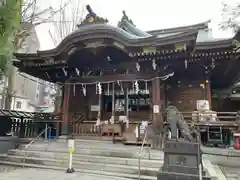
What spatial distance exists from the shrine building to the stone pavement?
318cm

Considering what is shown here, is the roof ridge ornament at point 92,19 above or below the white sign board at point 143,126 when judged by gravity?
above

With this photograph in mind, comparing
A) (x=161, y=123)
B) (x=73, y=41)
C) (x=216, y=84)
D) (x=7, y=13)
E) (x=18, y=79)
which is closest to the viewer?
(x=7, y=13)

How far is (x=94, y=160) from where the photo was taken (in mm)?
6066

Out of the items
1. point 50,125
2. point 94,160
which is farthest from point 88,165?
point 50,125

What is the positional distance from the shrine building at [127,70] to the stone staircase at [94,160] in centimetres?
188

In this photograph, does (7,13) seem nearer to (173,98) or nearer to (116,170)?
(116,170)

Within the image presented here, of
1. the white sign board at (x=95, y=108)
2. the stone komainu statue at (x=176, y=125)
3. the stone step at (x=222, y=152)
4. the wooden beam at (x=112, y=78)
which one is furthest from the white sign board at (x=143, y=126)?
the stone komainu statue at (x=176, y=125)

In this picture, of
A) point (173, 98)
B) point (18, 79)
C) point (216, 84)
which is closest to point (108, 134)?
point (173, 98)

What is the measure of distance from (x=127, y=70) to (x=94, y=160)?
170 inches

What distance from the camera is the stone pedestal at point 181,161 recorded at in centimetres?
421

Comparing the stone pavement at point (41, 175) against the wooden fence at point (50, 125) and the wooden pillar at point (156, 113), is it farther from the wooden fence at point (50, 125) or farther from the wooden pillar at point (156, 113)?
the wooden fence at point (50, 125)

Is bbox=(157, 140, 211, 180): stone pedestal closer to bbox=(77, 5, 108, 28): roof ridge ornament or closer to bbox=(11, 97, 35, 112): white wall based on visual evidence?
bbox=(77, 5, 108, 28): roof ridge ornament

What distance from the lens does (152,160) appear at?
18.6ft

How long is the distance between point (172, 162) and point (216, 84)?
8.68 metres
